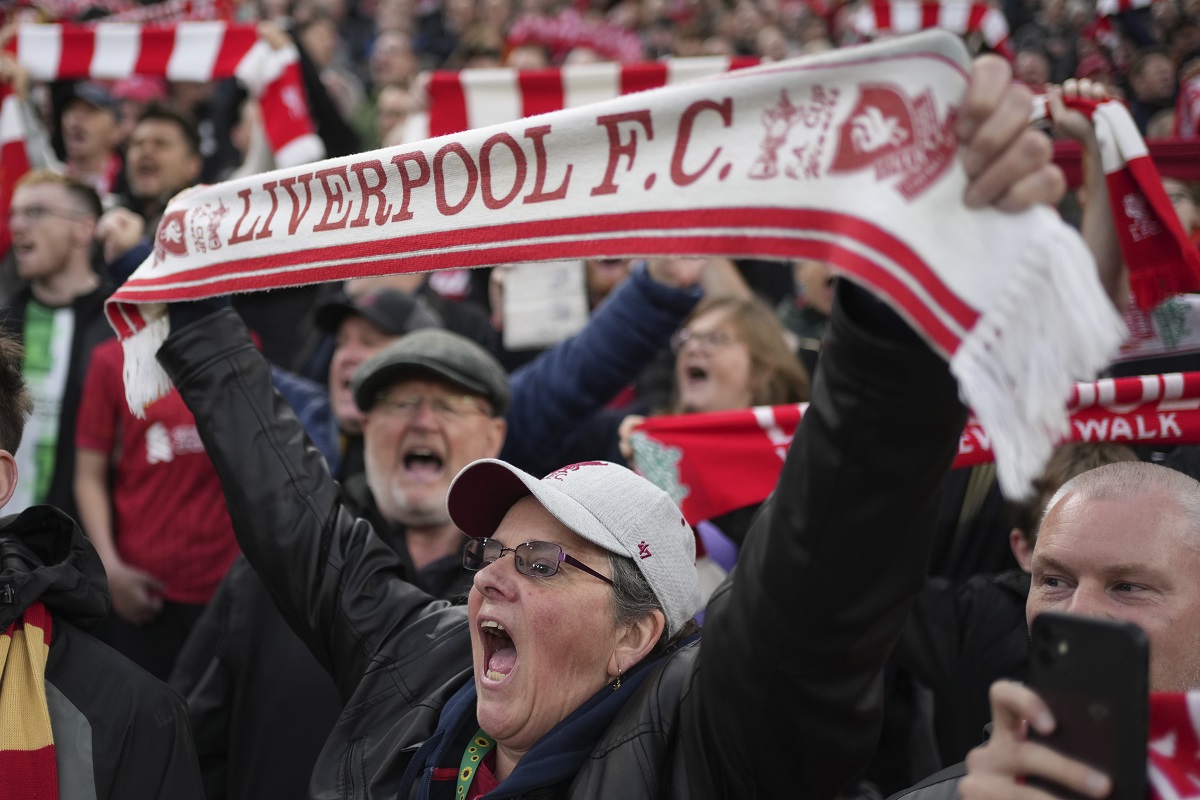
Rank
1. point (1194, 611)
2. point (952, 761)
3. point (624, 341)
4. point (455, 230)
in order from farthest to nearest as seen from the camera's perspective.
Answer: point (624, 341) → point (952, 761) → point (1194, 611) → point (455, 230)

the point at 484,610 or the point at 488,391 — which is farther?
the point at 488,391

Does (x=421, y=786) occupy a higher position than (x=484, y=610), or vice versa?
(x=484, y=610)

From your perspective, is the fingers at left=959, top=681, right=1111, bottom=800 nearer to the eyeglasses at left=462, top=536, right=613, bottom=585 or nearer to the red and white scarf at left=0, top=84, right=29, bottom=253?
the eyeglasses at left=462, top=536, right=613, bottom=585

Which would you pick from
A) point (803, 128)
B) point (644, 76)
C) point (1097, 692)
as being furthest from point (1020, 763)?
point (644, 76)

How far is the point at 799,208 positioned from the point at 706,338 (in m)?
3.04

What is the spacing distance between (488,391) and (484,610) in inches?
64.7

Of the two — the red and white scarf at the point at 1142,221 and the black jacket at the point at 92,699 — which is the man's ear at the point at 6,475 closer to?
the black jacket at the point at 92,699

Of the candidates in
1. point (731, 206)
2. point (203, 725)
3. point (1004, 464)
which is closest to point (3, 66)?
point (203, 725)

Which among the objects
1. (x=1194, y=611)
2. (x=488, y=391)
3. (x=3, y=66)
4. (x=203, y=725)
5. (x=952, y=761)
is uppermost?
(x=3, y=66)

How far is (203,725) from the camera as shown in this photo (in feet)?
10.8

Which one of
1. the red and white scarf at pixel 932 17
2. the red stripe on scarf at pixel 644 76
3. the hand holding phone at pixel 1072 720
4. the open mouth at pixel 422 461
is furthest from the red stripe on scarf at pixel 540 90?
the hand holding phone at pixel 1072 720

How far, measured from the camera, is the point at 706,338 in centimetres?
466

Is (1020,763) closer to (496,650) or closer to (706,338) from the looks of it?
(496,650)

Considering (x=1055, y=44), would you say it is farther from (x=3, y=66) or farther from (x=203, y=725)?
(x=203, y=725)
